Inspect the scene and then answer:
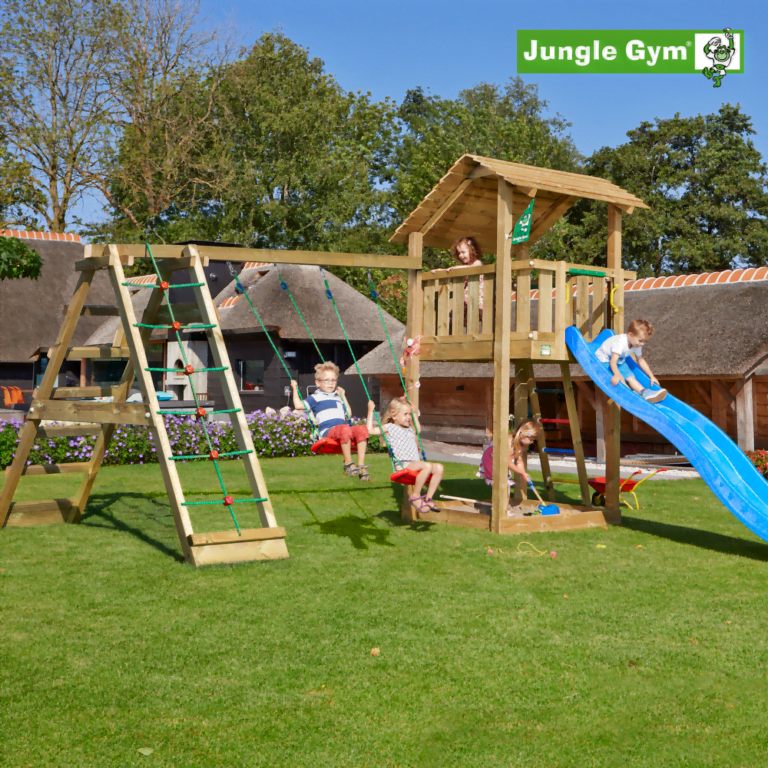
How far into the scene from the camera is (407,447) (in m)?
9.37

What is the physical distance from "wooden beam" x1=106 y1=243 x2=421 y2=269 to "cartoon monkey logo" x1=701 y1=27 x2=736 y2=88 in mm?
9437

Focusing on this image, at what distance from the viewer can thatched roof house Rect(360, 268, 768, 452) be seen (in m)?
16.4

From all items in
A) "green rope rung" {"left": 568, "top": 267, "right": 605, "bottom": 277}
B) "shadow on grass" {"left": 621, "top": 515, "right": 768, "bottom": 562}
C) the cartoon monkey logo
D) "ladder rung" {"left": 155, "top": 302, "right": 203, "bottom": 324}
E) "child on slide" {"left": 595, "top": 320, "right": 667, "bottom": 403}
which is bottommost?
"shadow on grass" {"left": 621, "top": 515, "right": 768, "bottom": 562}

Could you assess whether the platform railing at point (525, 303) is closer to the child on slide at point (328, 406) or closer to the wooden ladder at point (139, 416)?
the child on slide at point (328, 406)

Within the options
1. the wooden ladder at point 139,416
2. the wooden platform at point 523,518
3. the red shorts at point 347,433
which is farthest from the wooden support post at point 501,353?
the wooden ladder at point 139,416

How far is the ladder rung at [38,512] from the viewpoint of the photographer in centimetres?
964

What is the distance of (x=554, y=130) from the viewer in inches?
2219

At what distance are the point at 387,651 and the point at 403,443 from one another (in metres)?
4.11

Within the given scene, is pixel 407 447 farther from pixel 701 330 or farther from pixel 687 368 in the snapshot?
pixel 701 330

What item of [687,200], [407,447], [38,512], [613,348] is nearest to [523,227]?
[613,348]

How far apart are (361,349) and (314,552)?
18886 mm

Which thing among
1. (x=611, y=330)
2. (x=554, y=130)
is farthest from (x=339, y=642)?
(x=554, y=130)

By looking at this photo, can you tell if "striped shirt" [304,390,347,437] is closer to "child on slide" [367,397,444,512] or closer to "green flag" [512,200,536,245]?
"child on slide" [367,397,444,512]

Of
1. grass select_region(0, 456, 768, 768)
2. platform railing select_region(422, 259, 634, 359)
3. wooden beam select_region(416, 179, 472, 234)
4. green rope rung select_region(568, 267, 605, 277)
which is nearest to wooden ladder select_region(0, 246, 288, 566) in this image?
grass select_region(0, 456, 768, 768)
